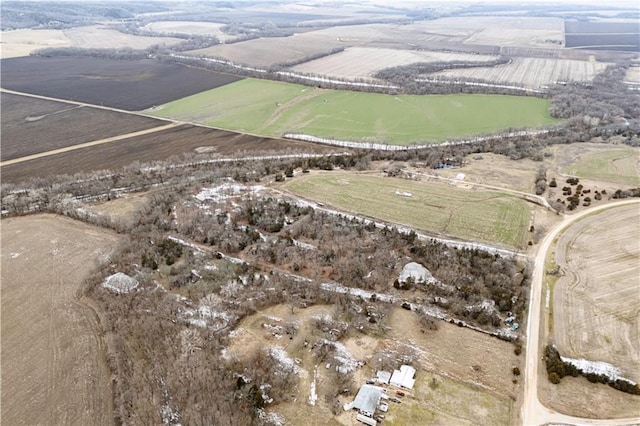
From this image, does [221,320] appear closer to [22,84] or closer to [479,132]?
[479,132]

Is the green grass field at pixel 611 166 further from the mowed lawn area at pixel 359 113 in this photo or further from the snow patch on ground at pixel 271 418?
the snow patch on ground at pixel 271 418

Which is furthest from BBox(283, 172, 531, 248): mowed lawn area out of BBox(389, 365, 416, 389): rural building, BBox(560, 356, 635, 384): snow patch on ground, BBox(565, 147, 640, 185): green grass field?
BBox(389, 365, 416, 389): rural building

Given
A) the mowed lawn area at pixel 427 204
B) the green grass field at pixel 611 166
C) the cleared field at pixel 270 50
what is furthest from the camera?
the cleared field at pixel 270 50

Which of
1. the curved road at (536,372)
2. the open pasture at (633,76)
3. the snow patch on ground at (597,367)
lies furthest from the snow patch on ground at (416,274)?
the open pasture at (633,76)

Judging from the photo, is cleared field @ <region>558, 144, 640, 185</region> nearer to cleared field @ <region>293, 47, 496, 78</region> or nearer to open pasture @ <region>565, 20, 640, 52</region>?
cleared field @ <region>293, 47, 496, 78</region>

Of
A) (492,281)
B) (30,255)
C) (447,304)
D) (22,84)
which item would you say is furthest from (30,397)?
Answer: (22,84)

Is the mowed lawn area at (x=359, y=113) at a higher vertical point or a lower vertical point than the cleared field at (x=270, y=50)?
lower
